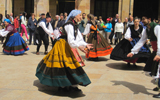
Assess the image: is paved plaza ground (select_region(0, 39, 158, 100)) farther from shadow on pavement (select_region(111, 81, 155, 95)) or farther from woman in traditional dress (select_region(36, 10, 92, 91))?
woman in traditional dress (select_region(36, 10, 92, 91))

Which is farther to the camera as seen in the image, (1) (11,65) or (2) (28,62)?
(2) (28,62)

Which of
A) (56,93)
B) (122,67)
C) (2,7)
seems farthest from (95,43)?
(2,7)

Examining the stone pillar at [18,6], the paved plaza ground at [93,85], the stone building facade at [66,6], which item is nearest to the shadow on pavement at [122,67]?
the paved plaza ground at [93,85]

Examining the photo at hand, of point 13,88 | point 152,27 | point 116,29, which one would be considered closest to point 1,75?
point 13,88

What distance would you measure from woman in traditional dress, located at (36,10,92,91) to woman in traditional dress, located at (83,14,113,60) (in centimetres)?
385

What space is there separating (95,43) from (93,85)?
343 centimetres

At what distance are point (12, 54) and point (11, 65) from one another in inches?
89.7

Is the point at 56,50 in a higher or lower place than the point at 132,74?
higher

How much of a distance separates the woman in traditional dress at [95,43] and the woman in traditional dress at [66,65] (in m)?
3.85

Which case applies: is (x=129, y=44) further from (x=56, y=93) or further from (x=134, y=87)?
(x=56, y=93)

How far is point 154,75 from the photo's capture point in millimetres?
4535

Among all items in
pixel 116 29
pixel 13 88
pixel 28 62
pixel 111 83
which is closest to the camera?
pixel 13 88

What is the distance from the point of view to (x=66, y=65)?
15.2 feet

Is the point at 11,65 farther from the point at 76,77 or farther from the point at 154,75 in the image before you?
the point at 154,75
